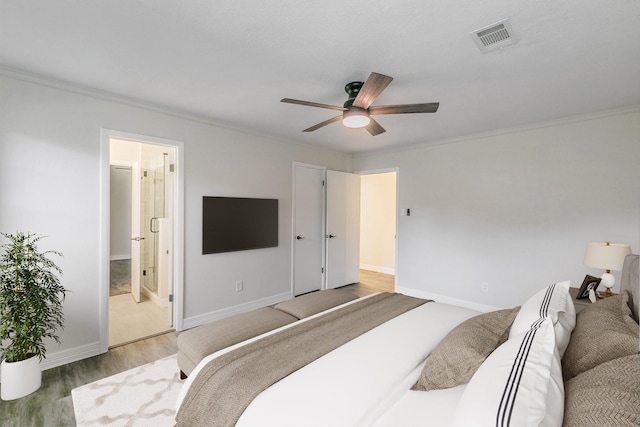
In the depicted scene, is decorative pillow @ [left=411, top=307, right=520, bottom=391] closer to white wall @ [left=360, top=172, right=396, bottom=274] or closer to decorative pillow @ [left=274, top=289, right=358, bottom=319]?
decorative pillow @ [left=274, top=289, right=358, bottom=319]

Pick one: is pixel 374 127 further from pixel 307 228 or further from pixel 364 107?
pixel 307 228

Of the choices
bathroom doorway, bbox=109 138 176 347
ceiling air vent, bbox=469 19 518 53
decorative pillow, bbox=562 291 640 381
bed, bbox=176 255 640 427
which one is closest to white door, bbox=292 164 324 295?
bathroom doorway, bbox=109 138 176 347

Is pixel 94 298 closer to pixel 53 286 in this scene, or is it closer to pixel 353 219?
pixel 53 286

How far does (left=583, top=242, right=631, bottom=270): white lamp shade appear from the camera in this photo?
88.7 inches

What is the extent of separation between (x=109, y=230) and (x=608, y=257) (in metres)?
4.49

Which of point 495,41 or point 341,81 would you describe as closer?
point 495,41

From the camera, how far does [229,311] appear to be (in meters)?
3.69

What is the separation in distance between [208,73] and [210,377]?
2.14 meters

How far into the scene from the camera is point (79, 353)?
2.62 m

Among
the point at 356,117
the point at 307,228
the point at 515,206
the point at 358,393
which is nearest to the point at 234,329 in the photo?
the point at 358,393

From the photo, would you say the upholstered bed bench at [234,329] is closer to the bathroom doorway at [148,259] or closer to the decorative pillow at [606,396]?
the bathroom doorway at [148,259]

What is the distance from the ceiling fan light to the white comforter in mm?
1649

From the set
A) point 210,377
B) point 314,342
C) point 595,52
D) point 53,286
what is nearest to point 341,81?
point 595,52

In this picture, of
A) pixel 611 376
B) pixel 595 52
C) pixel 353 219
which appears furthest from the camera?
pixel 353 219
